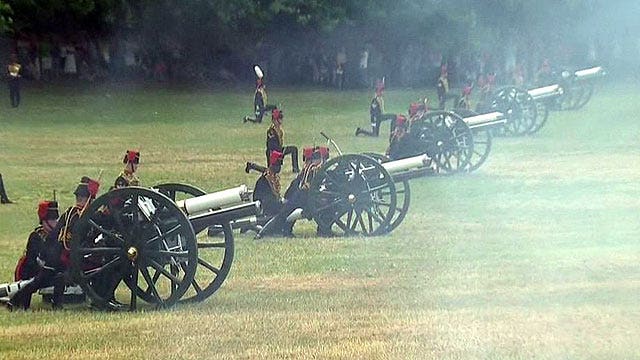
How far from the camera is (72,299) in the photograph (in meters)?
8.90

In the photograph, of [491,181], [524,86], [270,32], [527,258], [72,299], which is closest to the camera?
[72,299]

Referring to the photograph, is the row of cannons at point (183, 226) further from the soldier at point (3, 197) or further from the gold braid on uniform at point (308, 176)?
the soldier at point (3, 197)

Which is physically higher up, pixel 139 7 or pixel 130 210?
pixel 139 7

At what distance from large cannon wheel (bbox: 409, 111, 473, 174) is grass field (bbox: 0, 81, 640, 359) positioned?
13.8 inches

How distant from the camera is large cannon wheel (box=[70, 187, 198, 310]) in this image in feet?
27.6

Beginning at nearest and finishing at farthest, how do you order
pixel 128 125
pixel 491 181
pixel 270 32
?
1. pixel 491 181
2. pixel 270 32
3. pixel 128 125

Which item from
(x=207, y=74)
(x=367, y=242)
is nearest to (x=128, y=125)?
(x=207, y=74)

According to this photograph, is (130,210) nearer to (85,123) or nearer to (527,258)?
(527,258)

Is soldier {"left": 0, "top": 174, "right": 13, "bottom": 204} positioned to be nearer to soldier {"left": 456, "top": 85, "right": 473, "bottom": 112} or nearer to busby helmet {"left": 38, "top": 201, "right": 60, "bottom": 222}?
busby helmet {"left": 38, "top": 201, "right": 60, "bottom": 222}

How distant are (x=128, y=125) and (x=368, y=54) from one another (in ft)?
16.3

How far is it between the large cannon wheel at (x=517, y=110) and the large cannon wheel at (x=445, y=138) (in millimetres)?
5125

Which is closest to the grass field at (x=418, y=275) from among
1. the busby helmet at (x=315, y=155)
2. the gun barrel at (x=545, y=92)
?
the busby helmet at (x=315, y=155)

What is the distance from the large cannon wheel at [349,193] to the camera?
40.0ft

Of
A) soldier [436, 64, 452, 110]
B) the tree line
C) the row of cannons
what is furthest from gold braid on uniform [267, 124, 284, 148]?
soldier [436, 64, 452, 110]
